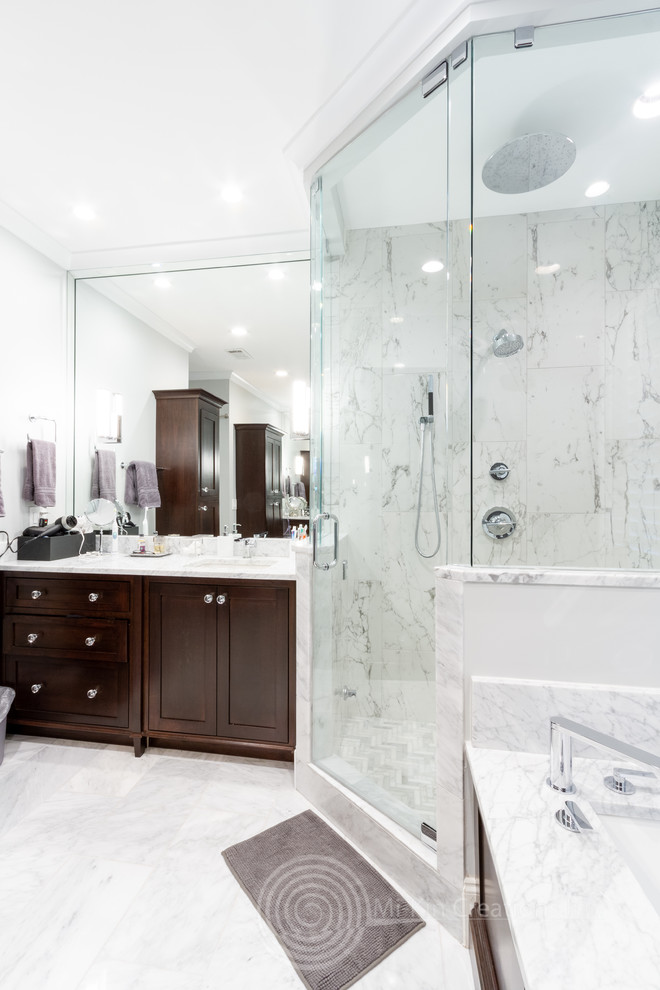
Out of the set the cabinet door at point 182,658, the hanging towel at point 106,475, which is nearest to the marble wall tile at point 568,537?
the cabinet door at point 182,658

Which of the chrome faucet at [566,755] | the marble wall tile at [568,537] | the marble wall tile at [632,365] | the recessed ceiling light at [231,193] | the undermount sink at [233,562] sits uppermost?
the recessed ceiling light at [231,193]

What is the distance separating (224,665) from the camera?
205 centimetres

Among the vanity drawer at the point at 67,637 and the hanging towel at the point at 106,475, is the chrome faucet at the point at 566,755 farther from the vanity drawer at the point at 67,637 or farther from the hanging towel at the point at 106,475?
the hanging towel at the point at 106,475

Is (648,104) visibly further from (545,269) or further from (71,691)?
(71,691)

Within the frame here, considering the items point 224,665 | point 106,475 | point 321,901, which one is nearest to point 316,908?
point 321,901

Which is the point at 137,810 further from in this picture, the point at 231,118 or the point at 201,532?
the point at 231,118

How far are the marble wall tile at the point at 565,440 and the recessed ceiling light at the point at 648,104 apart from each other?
994 millimetres

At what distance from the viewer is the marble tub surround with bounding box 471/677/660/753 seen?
3.83 ft

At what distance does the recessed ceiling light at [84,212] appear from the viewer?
7.40ft

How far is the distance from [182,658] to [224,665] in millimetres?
207

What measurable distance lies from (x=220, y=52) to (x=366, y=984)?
2.71m

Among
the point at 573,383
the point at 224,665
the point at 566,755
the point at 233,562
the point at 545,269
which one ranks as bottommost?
the point at 224,665

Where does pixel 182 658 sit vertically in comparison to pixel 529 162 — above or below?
below

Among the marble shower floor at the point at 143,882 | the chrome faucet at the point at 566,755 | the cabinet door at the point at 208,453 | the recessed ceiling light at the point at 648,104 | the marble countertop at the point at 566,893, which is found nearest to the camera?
the marble countertop at the point at 566,893
